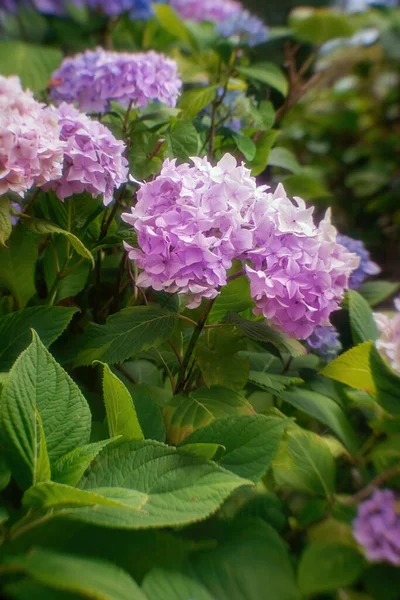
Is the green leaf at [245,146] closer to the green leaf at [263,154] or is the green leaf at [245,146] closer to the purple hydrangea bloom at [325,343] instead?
the green leaf at [263,154]

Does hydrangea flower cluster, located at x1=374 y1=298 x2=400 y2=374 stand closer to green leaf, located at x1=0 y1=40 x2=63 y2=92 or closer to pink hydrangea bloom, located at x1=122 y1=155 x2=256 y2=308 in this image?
pink hydrangea bloom, located at x1=122 y1=155 x2=256 y2=308

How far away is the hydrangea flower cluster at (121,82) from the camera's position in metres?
0.81

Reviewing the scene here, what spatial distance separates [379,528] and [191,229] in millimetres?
316

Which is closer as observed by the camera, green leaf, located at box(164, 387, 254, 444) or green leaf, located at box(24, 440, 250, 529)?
green leaf, located at box(24, 440, 250, 529)

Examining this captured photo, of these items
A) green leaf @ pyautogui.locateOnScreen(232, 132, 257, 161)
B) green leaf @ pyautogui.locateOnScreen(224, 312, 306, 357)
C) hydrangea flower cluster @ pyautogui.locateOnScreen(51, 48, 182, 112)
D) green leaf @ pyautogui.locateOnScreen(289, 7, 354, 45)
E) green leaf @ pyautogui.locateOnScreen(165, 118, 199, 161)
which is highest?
green leaf @ pyautogui.locateOnScreen(289, 7, 354, 45)

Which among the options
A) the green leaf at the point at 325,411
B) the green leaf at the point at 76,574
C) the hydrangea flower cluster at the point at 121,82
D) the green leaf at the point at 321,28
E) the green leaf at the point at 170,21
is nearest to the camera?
the green leaf at the point at 76,574

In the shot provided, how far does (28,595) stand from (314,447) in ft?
0.95

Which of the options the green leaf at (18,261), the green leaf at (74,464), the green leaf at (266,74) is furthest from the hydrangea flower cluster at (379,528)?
the green leaf at (266,74)

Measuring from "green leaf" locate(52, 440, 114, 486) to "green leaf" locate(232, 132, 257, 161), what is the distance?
0.49 meters

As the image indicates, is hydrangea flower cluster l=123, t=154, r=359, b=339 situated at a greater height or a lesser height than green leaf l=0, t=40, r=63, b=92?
lesser

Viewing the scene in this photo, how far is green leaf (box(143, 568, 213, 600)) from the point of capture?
16.7 inches

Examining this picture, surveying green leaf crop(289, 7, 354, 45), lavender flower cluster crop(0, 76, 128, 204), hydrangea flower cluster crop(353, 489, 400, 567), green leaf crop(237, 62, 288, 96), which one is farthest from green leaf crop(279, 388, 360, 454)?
green leaf crop(289, 7, 354, 45)

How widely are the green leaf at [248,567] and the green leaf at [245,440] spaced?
5 cm

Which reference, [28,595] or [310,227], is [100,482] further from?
[310,227]
